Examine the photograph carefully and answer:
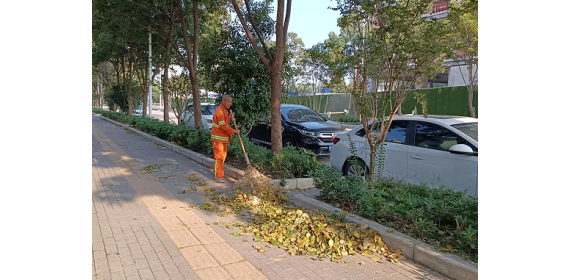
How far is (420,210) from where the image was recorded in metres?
4.31

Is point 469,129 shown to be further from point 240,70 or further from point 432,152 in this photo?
point 240,70

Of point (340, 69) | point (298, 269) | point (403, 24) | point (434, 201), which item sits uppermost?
point (403, 24)

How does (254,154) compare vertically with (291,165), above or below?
above

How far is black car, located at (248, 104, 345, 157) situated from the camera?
10.5m

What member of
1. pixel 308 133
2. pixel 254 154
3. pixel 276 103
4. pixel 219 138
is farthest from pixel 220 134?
pixel 308 133

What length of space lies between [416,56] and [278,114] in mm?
3001

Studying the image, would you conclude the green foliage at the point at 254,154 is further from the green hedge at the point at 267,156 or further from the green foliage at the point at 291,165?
the green foliage at the point at 291,165

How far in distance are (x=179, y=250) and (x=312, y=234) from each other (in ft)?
4.83

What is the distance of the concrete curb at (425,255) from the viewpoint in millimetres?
3434

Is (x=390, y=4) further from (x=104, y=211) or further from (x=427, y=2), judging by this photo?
(x=104, y=211)

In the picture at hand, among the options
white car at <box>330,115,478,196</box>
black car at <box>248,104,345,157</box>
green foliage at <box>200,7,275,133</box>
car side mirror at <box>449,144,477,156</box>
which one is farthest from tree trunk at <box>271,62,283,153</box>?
car side mirror at <box>449,144,477,156</box>

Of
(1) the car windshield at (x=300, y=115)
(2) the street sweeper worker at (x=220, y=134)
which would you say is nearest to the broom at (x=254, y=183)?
(2) the street sweeper worker at (x=220, y=134)

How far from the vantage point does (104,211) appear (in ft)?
18.0

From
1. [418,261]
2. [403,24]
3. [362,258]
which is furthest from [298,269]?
[403,24]
